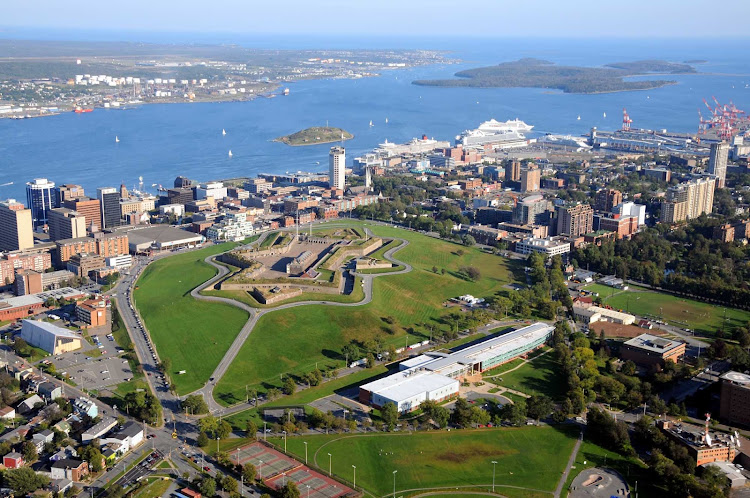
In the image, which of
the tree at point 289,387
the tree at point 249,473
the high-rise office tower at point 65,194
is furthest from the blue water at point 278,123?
the tree at point 249,473

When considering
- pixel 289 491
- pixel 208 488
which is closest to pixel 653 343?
pixel 289 491

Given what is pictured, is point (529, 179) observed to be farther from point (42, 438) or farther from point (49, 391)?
point (42, 438)

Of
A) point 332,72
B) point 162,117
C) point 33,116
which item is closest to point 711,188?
point 162,117

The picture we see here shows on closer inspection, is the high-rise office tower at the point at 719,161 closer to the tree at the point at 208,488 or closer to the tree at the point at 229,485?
the tree at the point at 229,485

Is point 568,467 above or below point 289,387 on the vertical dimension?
below

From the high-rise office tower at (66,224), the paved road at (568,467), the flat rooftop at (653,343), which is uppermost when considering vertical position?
the high-rise office tower at (66,224)

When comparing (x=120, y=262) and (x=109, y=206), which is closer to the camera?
(x=120, y=262)

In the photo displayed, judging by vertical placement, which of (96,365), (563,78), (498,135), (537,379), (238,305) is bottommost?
(537,379)

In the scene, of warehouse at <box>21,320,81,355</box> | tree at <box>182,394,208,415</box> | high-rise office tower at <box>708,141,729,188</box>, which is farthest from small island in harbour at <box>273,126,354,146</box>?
tree at <box>182,394,208,415</box>

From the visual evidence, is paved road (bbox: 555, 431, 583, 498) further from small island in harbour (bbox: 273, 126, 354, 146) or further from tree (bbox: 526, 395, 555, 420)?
small island in harbour (bbox: 273, 126, 354, 146)
